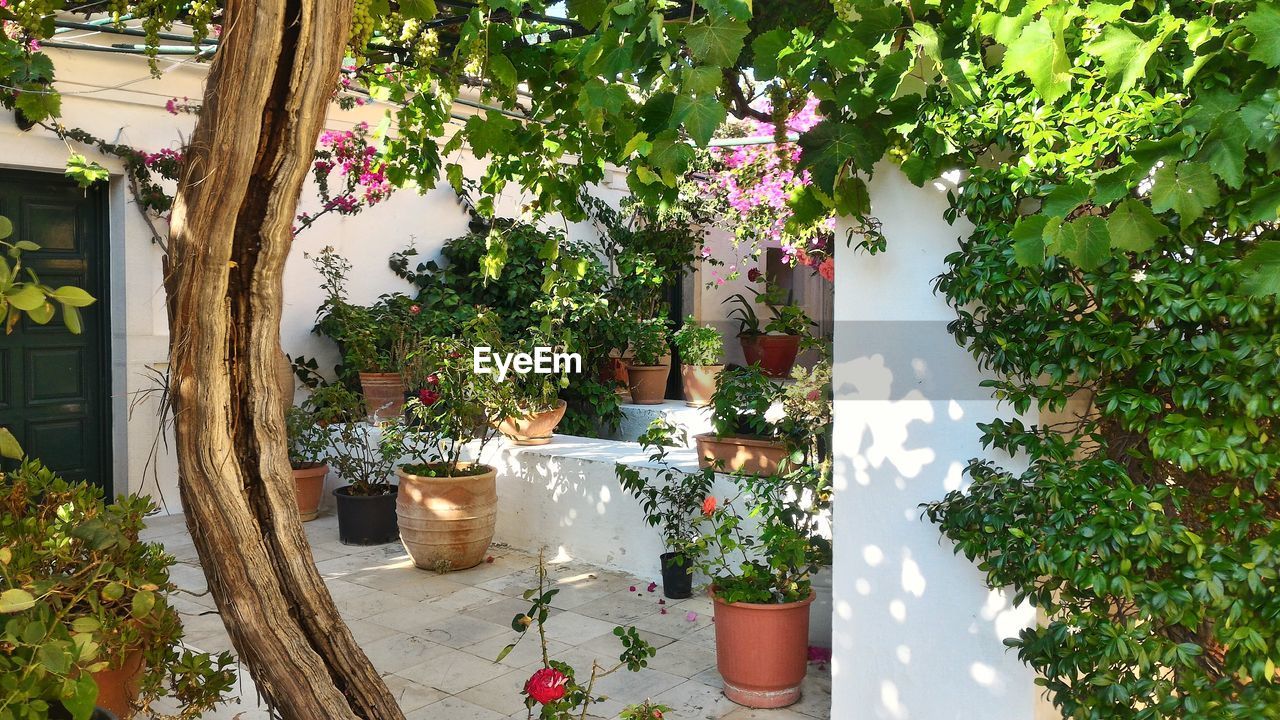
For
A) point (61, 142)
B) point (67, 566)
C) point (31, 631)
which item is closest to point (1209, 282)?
point (31, 631)

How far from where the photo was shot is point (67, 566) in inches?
82.7

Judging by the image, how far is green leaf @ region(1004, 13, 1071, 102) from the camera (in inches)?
79.7

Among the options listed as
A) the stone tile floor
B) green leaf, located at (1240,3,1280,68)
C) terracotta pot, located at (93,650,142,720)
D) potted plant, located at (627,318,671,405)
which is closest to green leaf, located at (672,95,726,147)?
green leaf, located at (1240,3,1280,68)

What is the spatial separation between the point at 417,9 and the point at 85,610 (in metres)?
1.87

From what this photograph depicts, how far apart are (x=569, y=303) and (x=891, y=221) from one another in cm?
470

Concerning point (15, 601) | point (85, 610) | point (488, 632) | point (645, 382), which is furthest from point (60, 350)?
point (15, 601)

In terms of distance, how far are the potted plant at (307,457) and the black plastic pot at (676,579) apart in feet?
8.44

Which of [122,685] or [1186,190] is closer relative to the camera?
[1186,190]

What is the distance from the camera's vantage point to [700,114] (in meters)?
2.14

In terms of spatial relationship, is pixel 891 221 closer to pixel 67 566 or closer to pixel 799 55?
pixel 799 55

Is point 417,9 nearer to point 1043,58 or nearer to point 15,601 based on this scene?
point 1043,58

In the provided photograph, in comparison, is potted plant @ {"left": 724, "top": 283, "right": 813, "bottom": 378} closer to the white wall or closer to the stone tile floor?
the stone tile floor

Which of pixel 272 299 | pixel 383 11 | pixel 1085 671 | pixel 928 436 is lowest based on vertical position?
pixel 1085 671

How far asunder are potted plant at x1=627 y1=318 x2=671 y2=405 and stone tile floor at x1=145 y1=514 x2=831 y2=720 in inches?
114
